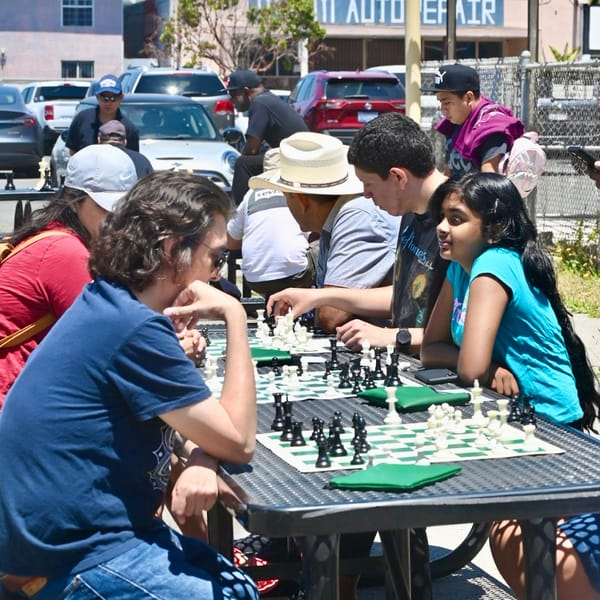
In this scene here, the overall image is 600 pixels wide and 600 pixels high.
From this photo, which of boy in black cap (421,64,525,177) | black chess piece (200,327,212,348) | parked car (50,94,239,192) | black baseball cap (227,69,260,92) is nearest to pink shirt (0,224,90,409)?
black chess piece (200,327,212,348)

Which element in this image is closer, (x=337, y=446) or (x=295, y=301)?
(x=337, y=446)

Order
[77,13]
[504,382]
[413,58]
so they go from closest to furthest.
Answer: [504,382], [413,58], [77,13]

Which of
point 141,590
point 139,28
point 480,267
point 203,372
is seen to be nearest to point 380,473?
point 141,590

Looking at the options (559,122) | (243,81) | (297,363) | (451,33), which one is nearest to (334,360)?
(297,363)

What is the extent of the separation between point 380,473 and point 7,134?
73.1 ft

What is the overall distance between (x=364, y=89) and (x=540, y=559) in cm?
2251

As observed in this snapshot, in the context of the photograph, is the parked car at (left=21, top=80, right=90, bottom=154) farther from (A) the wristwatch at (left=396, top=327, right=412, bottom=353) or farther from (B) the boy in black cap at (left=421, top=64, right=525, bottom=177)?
(A) the wristwatch at (left=396, top=327, right=412, bottom=353)

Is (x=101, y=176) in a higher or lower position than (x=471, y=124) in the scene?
lower

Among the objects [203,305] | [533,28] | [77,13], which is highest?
[77,13]

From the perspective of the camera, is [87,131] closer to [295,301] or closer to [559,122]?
[559,122]

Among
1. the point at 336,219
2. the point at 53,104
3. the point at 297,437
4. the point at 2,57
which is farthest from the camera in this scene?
the point at 2,57

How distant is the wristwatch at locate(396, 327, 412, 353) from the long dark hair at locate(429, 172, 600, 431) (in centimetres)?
69

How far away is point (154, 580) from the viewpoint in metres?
2.92

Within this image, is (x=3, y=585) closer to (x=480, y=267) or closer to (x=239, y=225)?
(x=480, y=267)
